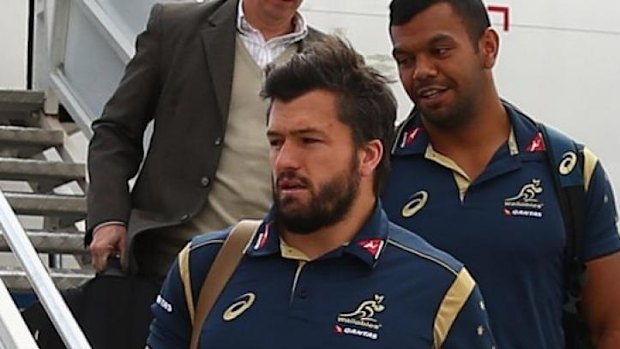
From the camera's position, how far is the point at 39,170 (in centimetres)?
531

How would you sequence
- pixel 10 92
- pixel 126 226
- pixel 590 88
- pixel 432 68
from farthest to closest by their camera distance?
1. pixel 590 88
2. pixel 10 92
3. pixel 126 226
4. pixel 432 68

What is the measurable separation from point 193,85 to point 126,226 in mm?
347

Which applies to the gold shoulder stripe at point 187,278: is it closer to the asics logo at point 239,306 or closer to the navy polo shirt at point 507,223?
the asics logo at point 239,306

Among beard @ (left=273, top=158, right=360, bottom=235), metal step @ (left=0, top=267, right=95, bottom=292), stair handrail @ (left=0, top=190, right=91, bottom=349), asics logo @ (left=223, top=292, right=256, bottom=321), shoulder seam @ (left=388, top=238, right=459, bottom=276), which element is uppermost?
beard @ (left=273, top=158, right=360, bottom=235)

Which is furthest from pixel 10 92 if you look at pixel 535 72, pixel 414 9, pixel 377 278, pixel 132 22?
pixel 377 278

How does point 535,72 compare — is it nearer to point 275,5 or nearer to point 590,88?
point 590,88

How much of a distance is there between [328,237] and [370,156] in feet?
0.43

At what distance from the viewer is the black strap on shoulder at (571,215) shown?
7.25ft

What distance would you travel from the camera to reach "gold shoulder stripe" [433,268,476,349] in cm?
177

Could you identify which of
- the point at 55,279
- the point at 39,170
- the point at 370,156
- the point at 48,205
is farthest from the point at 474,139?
the point at 39,170

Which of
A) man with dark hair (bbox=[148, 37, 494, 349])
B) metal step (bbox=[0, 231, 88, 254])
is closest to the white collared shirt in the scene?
man with dark hair (bbox=[148, 37, 494, 349])

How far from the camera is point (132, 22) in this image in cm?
511

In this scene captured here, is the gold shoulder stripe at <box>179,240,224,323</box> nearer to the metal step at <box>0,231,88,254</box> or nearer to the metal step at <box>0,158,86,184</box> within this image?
the metal step at <box>0,231,88,254</box>

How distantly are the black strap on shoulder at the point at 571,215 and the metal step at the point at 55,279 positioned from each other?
228 centimetres
